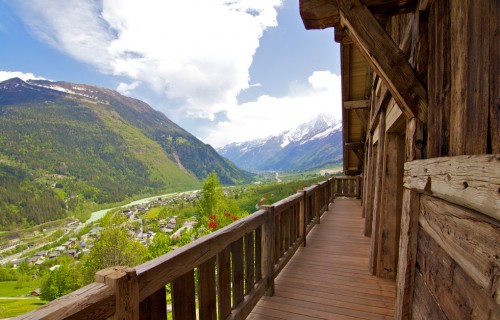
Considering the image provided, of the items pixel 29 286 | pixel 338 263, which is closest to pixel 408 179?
pixel 338 263

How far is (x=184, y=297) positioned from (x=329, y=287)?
272cm

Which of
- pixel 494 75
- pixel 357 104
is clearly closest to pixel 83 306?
pixel 494 75

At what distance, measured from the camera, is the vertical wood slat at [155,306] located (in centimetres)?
156

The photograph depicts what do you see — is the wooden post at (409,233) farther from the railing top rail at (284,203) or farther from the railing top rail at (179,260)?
the railing top rail at (284,203)

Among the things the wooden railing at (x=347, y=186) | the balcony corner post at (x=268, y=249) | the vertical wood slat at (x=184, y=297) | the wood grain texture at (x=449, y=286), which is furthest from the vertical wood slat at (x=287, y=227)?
the wooden railing at (x=347, y=186)

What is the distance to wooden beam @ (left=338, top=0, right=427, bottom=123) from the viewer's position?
198cm

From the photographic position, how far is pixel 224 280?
2422 millimetres

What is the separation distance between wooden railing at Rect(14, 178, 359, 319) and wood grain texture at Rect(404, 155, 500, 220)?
165 cm

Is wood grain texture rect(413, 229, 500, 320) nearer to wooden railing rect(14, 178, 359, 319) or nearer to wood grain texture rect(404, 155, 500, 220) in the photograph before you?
wood grain texture rect(404, 155, 500, 220)

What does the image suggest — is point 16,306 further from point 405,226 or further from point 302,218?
point 405,226

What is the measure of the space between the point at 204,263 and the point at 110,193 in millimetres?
175609

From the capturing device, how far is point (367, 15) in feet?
7.11

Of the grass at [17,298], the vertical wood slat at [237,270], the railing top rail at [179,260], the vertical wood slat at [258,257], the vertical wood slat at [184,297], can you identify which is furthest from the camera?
the grass at [17,298]

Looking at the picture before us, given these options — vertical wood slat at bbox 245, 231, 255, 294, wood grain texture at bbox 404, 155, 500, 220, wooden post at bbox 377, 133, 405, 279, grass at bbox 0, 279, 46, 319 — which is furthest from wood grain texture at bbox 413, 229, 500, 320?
grass at bbox 0, 279, 46, 319
